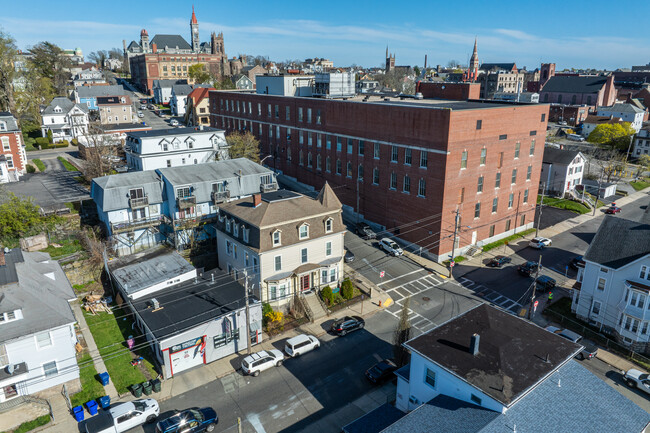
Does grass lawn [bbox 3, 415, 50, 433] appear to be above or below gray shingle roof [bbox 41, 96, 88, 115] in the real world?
below

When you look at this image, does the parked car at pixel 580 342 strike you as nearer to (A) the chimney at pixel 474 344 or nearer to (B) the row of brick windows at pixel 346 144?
(A) the chimney at pixel 474 344

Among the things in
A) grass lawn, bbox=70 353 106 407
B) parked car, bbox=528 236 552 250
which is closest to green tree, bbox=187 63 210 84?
parked car, bbox=528 236 552 250

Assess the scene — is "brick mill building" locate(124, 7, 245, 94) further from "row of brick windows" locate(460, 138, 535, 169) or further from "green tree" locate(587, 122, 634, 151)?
"row of brick windows" locate(460, 138, 535, 169)

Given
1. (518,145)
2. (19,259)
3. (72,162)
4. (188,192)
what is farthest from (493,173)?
(72,162)

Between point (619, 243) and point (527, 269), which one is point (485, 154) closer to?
point (527, 269)

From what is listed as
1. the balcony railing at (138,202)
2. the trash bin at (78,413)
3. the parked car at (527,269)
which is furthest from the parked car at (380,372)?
the balcony railing at (138,202)

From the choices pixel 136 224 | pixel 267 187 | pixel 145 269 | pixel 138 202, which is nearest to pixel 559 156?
pixel 267 187
